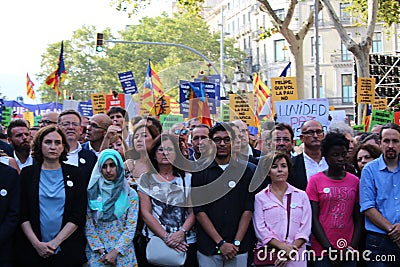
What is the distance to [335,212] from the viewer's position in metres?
6.96

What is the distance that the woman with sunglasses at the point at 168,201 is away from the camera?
269 inches

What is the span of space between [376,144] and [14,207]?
13.3 feet

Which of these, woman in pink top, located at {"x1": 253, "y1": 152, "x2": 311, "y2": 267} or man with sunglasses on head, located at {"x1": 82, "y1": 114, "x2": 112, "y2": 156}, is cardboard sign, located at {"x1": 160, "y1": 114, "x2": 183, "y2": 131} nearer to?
man with sunglasses on head, located at {"x1": 82, "y1": 114, "x2": 112, "y2": 156}

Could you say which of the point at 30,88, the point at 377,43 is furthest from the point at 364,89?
the point at 377,43

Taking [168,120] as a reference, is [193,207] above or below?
below

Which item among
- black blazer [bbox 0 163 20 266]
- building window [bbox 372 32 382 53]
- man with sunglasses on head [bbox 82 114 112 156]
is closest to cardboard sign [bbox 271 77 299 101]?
man with sunglasses on head [bbox 82 114 112 156]

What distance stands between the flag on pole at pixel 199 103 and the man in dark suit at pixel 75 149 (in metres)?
1.27

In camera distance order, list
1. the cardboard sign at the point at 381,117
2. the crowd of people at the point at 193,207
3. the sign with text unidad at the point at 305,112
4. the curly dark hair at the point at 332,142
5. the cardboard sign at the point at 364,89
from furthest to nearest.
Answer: the cardboard sign at the point at 364,89 → the cardboard sign at the point at 381,117 → the sign with text unidad at the point at 305,112 → the curly dark hair at the point at 332,142 → the crowd of people at the point at 193,207

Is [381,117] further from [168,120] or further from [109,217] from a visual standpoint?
[109,217]

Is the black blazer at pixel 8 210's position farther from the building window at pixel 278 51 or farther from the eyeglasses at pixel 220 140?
the building window at pixel 278 51

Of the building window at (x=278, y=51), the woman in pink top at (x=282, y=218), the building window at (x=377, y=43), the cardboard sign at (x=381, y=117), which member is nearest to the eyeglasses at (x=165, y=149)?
the woman in pink top at (x=282, y=218)

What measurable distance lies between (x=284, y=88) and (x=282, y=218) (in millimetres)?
8069

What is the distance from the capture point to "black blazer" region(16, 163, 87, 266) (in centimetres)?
655

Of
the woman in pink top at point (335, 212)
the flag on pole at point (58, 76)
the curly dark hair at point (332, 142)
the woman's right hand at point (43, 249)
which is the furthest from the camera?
the flag on pole at point (58, 76)
